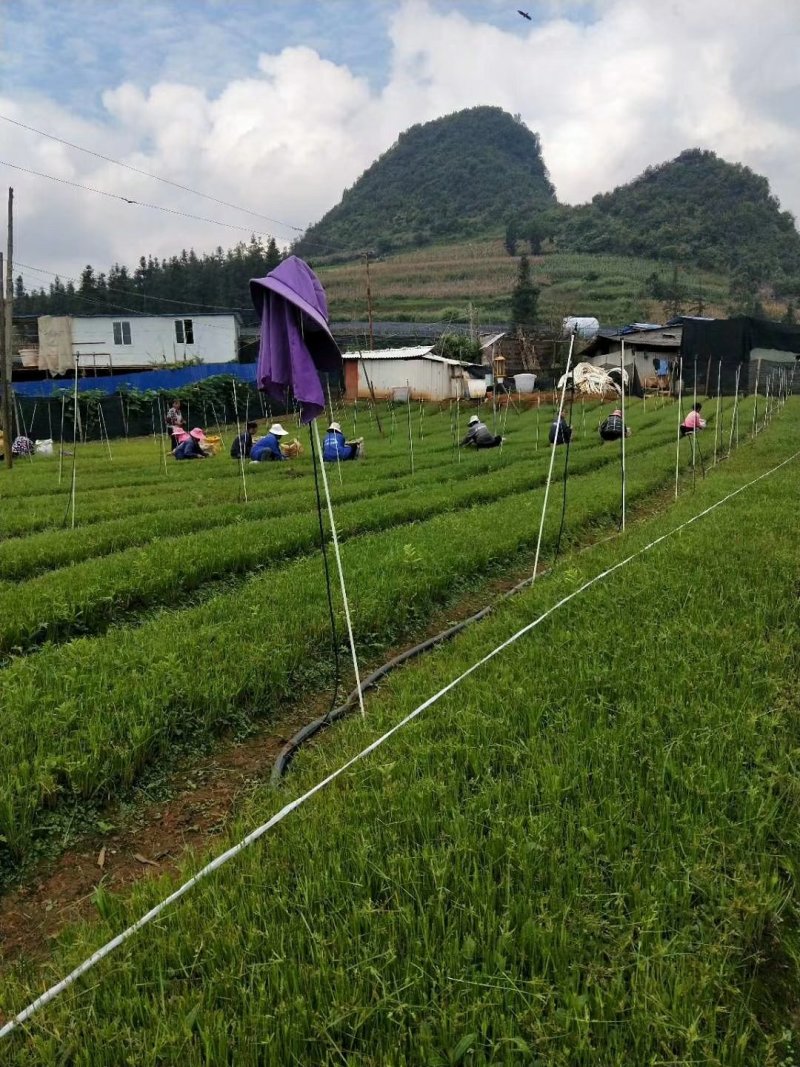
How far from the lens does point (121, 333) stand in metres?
48.8

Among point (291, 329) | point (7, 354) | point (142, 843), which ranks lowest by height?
point (142, 843)

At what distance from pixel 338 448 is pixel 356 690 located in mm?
15510

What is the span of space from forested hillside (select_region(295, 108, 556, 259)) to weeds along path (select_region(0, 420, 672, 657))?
443 feet

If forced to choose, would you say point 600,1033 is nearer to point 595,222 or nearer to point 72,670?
point 72,670

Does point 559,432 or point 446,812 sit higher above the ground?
point 559,432

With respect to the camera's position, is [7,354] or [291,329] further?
[7,354]

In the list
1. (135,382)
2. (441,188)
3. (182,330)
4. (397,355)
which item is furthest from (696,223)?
(135,382)

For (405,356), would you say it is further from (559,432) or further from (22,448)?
(559,432)

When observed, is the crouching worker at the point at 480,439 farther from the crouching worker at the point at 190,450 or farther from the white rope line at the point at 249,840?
the white rope line at the point at 249,840

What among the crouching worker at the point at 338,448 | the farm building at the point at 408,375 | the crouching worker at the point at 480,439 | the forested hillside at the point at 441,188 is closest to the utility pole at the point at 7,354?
the crouching worker at the point at 338,448

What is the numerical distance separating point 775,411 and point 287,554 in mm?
28940

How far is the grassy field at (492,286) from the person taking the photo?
278 ft

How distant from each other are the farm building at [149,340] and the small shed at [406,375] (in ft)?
35.8

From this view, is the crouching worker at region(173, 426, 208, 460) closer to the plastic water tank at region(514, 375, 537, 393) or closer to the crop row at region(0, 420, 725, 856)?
the crop row at region(0, 420, 725, 856)
